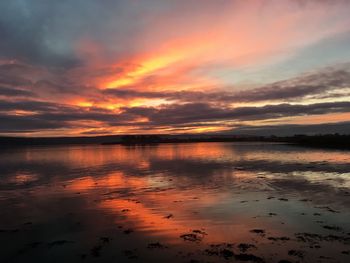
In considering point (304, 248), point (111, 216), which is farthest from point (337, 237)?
point (111, 216)

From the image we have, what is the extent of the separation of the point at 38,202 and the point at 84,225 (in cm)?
660

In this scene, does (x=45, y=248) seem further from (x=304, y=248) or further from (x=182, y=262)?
(x=304, y=248)

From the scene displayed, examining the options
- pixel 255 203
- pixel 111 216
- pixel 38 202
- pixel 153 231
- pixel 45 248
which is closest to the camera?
pixel 45 248

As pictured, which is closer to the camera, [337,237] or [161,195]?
[337,237]

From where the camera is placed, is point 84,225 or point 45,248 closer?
point 45,248

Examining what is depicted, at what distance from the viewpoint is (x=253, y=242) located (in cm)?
1105

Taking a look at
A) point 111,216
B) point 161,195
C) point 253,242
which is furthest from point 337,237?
point 161,195

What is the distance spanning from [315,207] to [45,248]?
11.7 meters

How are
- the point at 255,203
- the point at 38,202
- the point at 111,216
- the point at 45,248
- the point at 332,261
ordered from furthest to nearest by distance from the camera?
the point at 38,202
the point at 255,203
the point at 111,216
the point at 45,248
the point at 332,261

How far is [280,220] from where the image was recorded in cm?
1405

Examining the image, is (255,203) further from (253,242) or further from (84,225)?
(84,225)

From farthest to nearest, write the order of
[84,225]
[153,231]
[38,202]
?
[38,202] < [84,225] < [153,231]

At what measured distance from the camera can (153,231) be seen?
41.5ft

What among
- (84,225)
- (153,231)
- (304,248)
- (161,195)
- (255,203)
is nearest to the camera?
(304,248)
